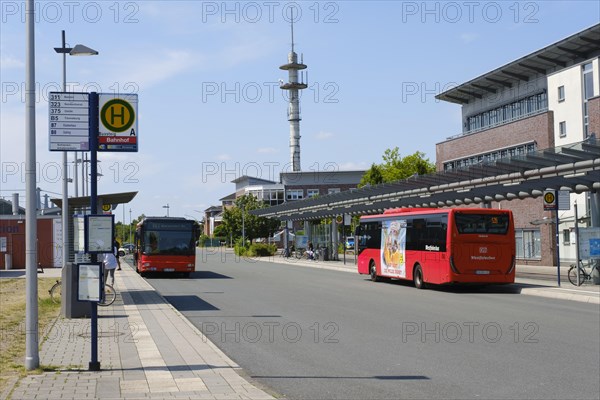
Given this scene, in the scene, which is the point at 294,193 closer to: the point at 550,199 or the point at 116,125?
the point at 550,199

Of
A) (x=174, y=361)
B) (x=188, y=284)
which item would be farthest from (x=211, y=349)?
(x=188, y=284)

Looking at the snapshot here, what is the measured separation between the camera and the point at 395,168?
71812 mm

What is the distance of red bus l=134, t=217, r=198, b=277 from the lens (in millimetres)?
37031

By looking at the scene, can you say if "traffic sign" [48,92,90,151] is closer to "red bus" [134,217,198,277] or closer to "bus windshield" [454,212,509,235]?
"bus windshield" [454,212,509,235]

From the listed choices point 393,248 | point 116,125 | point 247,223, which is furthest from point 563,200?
point 247,223

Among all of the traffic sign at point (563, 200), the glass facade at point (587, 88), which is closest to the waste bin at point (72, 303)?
the traffic sign at point (563, 200)

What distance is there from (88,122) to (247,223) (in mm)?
92240

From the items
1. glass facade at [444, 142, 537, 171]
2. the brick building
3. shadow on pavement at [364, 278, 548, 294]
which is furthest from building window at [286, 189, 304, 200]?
shadow on pavement at [364, 278, 548, 294]

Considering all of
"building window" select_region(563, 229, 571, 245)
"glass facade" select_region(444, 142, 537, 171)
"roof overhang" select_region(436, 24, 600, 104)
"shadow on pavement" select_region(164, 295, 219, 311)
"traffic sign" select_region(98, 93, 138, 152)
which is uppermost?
"roof overhang" select_region(436, 24, 600, 104)

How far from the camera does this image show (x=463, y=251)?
25.7m

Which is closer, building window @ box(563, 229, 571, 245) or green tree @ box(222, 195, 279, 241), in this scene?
building window @ box(563, 229, 571, 245)

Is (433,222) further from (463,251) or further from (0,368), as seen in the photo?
(0,368)

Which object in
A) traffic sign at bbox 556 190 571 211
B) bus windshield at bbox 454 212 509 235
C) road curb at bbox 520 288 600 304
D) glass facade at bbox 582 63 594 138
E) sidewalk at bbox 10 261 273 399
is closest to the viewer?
sidewalk at bbox 10 261 273 399

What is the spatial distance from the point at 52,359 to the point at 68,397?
2980 mm
